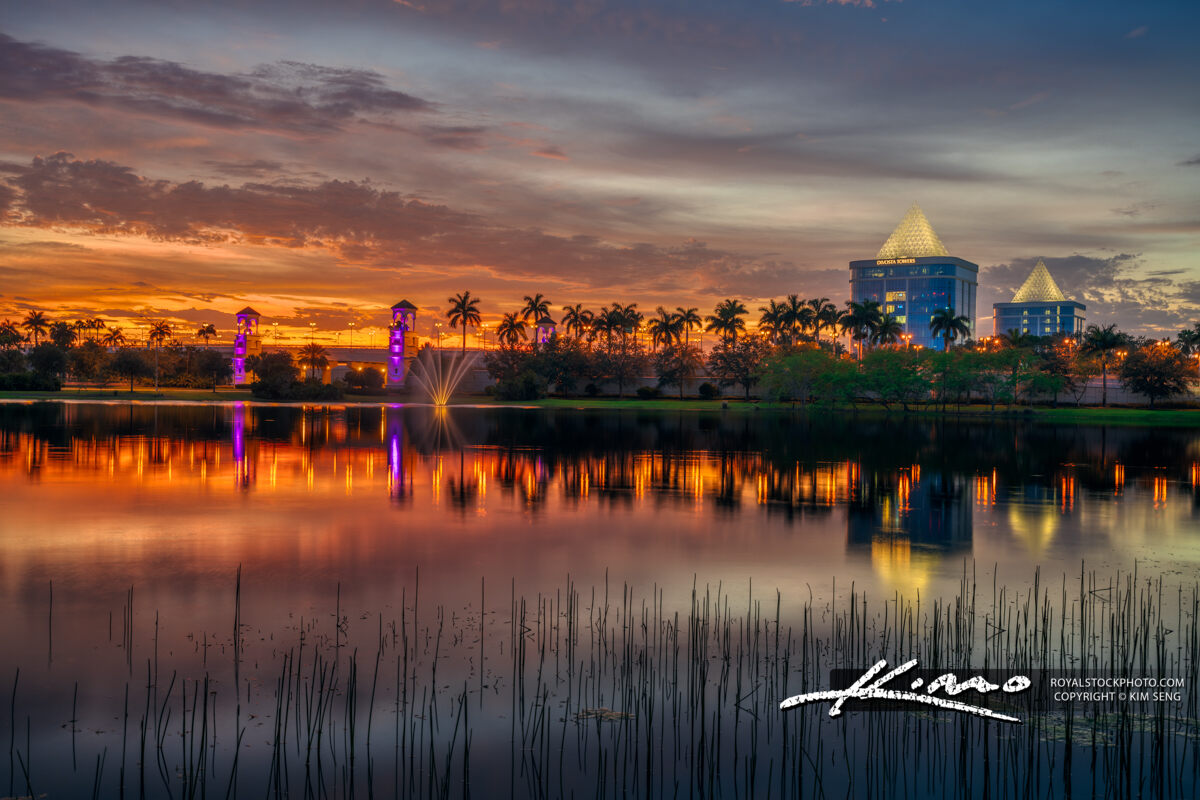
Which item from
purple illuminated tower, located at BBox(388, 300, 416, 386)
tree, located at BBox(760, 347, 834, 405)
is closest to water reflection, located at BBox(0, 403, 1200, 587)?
tree, located at BBox(760, 347, 834, 405)

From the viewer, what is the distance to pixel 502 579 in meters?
19.0

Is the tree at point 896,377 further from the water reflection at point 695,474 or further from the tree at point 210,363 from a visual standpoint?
the tree at point 210,363

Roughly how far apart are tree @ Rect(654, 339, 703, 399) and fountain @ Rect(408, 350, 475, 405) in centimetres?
3864

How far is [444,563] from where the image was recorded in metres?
20.5

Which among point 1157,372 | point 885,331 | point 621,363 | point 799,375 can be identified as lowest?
point 799,375

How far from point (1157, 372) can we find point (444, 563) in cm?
13930

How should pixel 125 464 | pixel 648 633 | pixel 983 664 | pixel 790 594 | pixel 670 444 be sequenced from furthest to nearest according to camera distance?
pixel 670 444 → pixel 125 464 → pixel 790 594 → pixel 648 633 → pixel 983 664

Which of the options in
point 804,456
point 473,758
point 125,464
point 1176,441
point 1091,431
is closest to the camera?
point 473,758

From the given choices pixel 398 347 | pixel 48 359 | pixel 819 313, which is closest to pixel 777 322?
pixel 819 313

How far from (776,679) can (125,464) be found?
118ft

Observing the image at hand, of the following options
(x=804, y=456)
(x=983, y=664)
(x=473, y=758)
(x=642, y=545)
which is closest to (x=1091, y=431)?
(x=804, y=456)

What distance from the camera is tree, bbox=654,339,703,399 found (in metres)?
162

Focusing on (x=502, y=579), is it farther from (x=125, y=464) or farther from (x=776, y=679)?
(x=125, y=464)

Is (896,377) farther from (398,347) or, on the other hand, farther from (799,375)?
(398,347)
